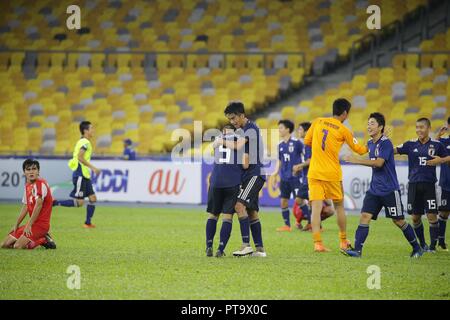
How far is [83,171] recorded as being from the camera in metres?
18.3

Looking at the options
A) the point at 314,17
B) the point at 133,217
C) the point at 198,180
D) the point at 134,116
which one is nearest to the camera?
the point at 133,217

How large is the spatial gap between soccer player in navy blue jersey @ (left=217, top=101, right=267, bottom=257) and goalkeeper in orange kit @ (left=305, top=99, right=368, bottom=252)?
0.88 m

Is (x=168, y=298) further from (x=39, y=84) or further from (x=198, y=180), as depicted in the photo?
(x=39, y=84)

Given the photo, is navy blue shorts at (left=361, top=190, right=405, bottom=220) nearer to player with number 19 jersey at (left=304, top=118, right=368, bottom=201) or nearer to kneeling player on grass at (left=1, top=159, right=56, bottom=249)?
player with number 19 jersey at (left=304, top=118, right=368, bottom=201)

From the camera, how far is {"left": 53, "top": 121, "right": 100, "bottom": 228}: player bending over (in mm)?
17844

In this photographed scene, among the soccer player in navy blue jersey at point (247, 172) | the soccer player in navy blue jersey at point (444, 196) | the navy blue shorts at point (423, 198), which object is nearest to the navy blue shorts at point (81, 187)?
Result: the soccer player in navy blue jersey at point (247, 172)

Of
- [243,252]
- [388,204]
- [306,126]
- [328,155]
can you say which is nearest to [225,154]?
[243,252]

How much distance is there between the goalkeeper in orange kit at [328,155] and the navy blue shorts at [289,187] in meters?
5.19

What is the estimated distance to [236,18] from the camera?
34.6 m

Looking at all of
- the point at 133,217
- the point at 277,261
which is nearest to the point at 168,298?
the point at 277,261

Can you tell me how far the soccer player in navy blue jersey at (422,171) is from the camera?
1371cm

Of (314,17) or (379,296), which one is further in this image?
(314,17)

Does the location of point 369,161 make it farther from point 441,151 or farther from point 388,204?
point 441,151
